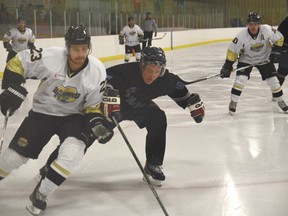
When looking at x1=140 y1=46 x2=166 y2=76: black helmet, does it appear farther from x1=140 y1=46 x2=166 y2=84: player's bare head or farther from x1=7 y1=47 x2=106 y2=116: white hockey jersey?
x1=7 y1=47 x2=106 y2=116: white hockey jersey

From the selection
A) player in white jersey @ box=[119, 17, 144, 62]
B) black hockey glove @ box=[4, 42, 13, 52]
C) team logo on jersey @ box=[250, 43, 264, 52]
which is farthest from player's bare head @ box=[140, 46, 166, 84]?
player in white jersey @ box=[119, 17, 144, 62]

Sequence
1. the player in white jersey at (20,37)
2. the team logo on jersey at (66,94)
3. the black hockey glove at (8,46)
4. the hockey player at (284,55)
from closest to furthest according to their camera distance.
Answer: the team logo on jersey at (66,94) → the hockey player at (284,55) → the black hockey glove at (8,46) → the player in white jersey at (20,37)

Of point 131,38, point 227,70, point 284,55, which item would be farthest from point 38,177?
point 131,38

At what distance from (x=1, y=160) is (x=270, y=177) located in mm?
1494

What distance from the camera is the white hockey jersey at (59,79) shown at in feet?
7.08

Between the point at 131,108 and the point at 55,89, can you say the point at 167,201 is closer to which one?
the point at 131,108

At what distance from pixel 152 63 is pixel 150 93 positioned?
244 millimetres

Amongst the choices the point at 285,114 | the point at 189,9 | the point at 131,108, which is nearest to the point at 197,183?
the point at 131,108

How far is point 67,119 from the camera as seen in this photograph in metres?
2.26

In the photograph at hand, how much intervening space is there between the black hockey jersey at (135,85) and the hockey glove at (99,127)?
28 centimetres

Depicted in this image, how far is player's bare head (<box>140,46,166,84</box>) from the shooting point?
2.29 m

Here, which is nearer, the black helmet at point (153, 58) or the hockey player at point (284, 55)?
the black helmet at point (153, 58)

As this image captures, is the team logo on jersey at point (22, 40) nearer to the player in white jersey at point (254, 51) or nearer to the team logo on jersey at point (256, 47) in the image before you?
the player in white jersey at point (254, 51)

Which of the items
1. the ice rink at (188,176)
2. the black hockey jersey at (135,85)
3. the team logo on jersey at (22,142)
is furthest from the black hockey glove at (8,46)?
the team logo on jersey at (22,142)
